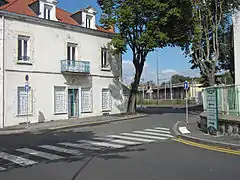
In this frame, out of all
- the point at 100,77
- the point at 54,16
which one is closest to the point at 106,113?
the point at 100,77

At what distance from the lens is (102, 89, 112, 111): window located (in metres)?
28.1

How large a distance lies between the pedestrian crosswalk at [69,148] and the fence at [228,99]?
2.70 meters

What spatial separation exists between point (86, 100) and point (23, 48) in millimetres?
6973

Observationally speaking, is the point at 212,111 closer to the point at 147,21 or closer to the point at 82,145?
the point at 82,145

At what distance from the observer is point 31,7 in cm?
2395

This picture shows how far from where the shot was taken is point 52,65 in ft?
78.1

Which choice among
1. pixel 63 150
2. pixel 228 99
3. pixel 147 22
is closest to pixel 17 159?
pixel 63 150

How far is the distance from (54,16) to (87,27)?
3.82 metres

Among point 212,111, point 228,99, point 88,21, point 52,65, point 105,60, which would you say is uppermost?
point 88,21

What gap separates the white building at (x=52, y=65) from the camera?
21188 millimetres

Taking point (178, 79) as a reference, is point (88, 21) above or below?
above

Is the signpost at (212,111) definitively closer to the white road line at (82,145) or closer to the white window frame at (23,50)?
the white road line at (82,145)

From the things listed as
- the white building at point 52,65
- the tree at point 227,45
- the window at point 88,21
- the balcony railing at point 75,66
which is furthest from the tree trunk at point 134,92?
the tree at point 227,45

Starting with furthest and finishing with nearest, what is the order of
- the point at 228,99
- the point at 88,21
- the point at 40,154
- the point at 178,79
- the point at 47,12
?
the point at 178,79 → the point at 88,21 → the point at 47,12 → the point at 228,99 → the point at 40,154
